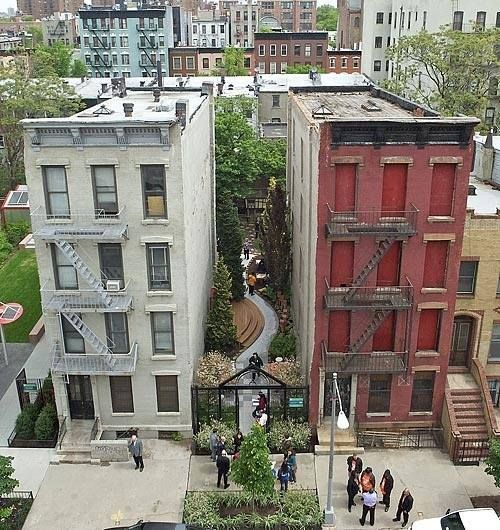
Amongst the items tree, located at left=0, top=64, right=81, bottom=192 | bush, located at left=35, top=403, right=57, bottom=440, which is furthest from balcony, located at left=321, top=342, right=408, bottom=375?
tree, located at left=0, top=64, right=81, bottom=192

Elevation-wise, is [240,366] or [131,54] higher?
[131,54]

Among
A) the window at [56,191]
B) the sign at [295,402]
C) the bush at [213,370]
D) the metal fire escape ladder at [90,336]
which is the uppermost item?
the window at [56,191]

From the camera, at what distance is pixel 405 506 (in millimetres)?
20250

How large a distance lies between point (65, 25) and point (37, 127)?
148060mm

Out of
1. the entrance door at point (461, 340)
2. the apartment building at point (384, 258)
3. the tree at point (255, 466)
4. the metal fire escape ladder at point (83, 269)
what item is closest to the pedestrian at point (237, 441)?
the tree at point (255, 466)

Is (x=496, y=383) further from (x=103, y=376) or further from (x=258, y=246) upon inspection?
(x=258, y=246)

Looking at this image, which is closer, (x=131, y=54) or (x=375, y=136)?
(x=375, y=136)

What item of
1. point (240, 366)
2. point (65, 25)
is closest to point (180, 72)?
point (65, 25)

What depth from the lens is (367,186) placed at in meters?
21.9

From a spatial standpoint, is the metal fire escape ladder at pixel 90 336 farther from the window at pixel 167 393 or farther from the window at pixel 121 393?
the window at pixel 167 393

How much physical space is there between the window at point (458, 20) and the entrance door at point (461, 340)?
4695cm

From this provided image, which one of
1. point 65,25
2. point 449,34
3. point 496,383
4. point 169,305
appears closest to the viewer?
point 169,305

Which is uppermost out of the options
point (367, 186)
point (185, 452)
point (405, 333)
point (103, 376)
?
point (367, 186)

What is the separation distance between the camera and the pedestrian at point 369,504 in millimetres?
20266
